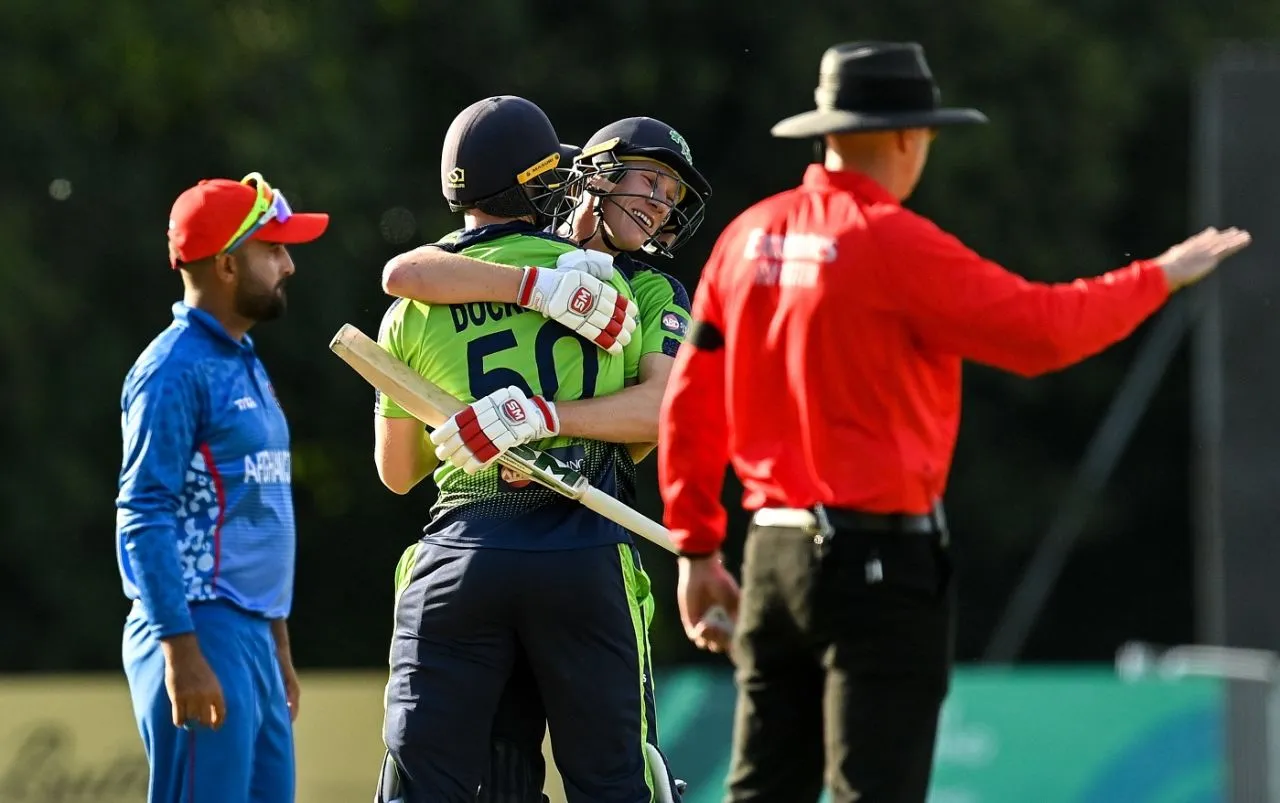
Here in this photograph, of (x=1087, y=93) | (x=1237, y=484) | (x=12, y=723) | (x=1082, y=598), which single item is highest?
(x=1087, y=93)

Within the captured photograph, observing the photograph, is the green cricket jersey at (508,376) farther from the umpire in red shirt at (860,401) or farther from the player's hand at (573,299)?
the umpire in red shirt at (860,401)

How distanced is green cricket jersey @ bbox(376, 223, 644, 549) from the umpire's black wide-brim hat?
0.79 metres

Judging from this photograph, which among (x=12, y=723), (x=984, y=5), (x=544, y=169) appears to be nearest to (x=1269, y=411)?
(x=12, y=723)

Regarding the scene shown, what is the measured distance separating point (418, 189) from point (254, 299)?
13.6 m

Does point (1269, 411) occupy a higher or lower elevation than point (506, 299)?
lower

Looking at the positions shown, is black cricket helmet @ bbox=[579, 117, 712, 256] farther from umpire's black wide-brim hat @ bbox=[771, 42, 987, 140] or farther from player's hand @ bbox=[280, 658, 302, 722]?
player's hand @ bbox=[280, 658, 302, 722]

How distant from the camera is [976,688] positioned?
11031 mm

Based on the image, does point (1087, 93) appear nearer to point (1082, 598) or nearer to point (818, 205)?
point (1082, 598)

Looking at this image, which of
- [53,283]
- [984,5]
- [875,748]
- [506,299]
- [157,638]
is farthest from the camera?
[984,5]

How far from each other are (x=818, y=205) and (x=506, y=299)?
82 centimetres

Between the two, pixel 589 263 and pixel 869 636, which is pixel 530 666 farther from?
pixel 869 636

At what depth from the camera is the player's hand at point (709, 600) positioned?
14.5ft

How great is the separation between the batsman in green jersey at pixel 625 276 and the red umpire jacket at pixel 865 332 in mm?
507

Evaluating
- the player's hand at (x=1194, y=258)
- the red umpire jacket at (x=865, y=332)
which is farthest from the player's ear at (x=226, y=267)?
the player's hand at (x=1194, y=258)
